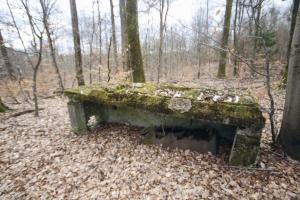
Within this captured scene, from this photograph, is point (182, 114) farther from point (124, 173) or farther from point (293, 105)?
point (293, 105)

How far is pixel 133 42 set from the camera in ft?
19.5

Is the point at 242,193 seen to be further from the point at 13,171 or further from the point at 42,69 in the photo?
the point at 42,69

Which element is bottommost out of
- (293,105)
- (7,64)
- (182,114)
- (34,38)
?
(182,114)

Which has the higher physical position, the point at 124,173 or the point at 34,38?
the point at 34,38

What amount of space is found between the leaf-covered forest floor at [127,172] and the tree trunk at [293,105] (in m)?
0.22

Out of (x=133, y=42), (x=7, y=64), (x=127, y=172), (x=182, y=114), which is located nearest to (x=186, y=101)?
(x=182, y=114)

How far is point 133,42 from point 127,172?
4.57m

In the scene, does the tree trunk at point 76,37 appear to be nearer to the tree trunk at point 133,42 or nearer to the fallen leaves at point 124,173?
the tree trunk at point 133,42

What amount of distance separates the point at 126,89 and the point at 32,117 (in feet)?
12.7

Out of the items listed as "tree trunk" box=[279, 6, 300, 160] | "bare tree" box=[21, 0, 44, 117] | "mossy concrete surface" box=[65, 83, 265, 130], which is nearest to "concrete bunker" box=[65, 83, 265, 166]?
"mossy concrete surface" box=[65, 83, 265, 130]

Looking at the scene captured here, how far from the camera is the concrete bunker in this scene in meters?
2.44

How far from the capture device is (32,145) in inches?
146

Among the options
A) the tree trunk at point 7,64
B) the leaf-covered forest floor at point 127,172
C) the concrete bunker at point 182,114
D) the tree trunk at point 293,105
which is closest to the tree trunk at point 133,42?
the concrete bunker at point 182,114

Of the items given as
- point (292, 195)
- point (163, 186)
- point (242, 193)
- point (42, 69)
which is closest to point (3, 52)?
point (42, 69)
